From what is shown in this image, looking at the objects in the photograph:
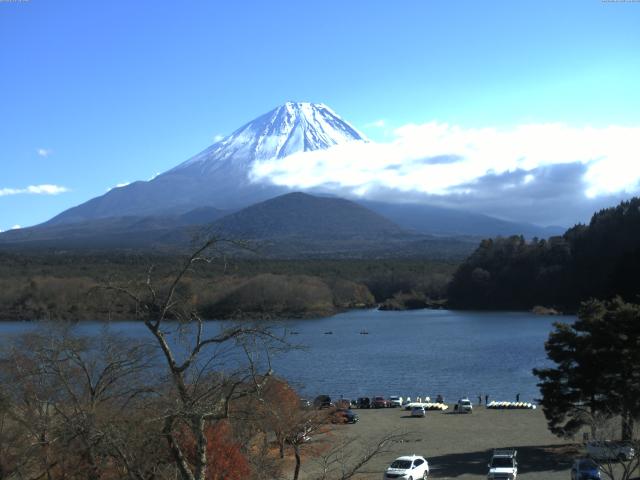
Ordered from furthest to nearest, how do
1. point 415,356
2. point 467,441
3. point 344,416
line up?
point 415,356
point 344,416
point 467,441

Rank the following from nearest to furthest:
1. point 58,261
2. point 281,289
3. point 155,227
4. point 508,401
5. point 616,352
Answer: point 616,352, point 508,401, point 281,289, point 58,261, point 155,227

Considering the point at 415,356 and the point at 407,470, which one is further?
the point at 415,356

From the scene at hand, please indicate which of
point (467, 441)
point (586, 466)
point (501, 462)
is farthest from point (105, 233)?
point (586, 466)

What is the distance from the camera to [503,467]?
42.5ft

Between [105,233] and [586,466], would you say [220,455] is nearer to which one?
[586,466]

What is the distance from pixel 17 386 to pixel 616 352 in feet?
36.1

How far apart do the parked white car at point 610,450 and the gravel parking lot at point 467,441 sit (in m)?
1.61

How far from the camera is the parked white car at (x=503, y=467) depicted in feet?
41.1

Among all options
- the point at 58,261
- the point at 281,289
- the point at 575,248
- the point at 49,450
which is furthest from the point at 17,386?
the point at 58,261

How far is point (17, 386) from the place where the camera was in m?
9.07

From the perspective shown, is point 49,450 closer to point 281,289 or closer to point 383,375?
point 383,375

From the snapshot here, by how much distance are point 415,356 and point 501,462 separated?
2468 centimetres

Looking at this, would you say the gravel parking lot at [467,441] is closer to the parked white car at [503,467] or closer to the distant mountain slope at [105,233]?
the parked white car at [503,467]

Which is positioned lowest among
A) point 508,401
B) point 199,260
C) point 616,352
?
point 508,401
